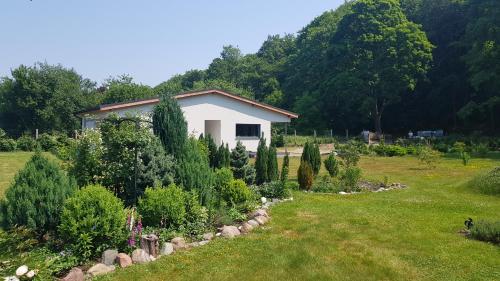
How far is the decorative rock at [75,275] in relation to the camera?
5.99m

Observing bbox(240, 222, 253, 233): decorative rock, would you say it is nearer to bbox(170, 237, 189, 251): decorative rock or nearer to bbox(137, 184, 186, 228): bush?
bbox(137, 184, 186, 228): bush

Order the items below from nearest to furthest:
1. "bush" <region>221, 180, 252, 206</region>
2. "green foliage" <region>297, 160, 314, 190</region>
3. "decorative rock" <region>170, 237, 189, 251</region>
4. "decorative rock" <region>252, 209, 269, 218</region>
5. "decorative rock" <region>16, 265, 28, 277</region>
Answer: "decorative rock" <region>16, 265, 28, 277</region> < "decorative rock" <region>170, 237, 189, 251</region> < "decorative rock" <region>252, 209, 269, 218</region> < "bush" <region>221, 180, 252, 206</region> < "green foliage" <region>297, 160, 314, 190</region>

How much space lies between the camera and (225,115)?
84.6 ft

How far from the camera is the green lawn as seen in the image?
6547 millimetres

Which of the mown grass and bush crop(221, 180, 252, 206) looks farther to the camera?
bush crop(221, 180, 252, 206)

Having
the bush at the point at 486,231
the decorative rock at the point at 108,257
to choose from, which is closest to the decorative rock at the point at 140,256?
the decorative rock at the point at 108,257

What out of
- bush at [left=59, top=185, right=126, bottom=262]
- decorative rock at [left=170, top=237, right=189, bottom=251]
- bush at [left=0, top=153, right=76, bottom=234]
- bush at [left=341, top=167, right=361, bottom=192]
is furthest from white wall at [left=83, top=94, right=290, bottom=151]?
bush at [left=59, top=185, right=126, bottom=262]

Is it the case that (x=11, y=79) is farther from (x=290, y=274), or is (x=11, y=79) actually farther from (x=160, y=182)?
(x=290, y=274)

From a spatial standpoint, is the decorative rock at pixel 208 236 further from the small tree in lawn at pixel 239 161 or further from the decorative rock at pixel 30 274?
the small tree in lawn at pixel 239 161

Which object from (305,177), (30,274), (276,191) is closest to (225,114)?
(305,177)

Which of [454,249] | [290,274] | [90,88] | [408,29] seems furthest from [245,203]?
[90,88]

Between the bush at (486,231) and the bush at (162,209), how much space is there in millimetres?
5922

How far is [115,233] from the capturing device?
7.00m

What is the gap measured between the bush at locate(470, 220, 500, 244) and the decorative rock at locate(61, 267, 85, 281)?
7.40 m
